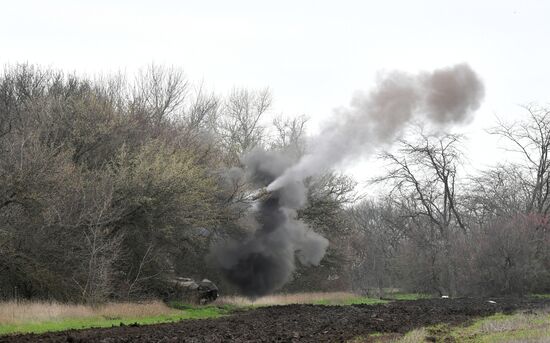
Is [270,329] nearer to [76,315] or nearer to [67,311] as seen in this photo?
[76,315]

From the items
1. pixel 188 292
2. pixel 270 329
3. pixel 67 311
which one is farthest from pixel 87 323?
pixel 188 292

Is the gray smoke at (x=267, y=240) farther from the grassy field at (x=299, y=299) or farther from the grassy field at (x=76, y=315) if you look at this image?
the grassy field at (x=76, y=315)

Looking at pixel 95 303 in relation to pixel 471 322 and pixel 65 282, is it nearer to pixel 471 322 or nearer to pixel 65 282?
pixel 65 282

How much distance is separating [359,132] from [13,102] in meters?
24.0

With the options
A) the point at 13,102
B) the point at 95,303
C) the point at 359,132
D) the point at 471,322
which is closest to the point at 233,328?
the point at 95,303

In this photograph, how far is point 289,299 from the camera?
40.6 metres

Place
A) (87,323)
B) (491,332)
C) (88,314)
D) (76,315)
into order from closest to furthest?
(491,332)
(87,323)
(76,315)
(88,314)

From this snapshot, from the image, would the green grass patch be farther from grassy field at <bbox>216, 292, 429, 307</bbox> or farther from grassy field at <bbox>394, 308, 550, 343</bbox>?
grassy field at <bbox>394, 308, 550, 343</bbox>

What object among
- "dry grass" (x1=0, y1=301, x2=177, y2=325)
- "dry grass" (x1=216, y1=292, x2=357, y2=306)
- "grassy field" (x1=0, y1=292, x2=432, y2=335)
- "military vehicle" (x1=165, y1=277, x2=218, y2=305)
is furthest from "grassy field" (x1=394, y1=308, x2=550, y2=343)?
"dry grass" (x1=216, y1=292, x2=357, y2=306)

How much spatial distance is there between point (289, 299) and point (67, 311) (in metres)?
20.7

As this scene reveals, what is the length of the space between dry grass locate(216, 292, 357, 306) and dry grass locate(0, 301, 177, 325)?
7.95 m

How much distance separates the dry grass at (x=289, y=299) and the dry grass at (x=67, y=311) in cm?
795

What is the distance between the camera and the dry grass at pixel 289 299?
115ft

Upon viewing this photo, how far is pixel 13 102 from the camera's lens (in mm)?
39719
